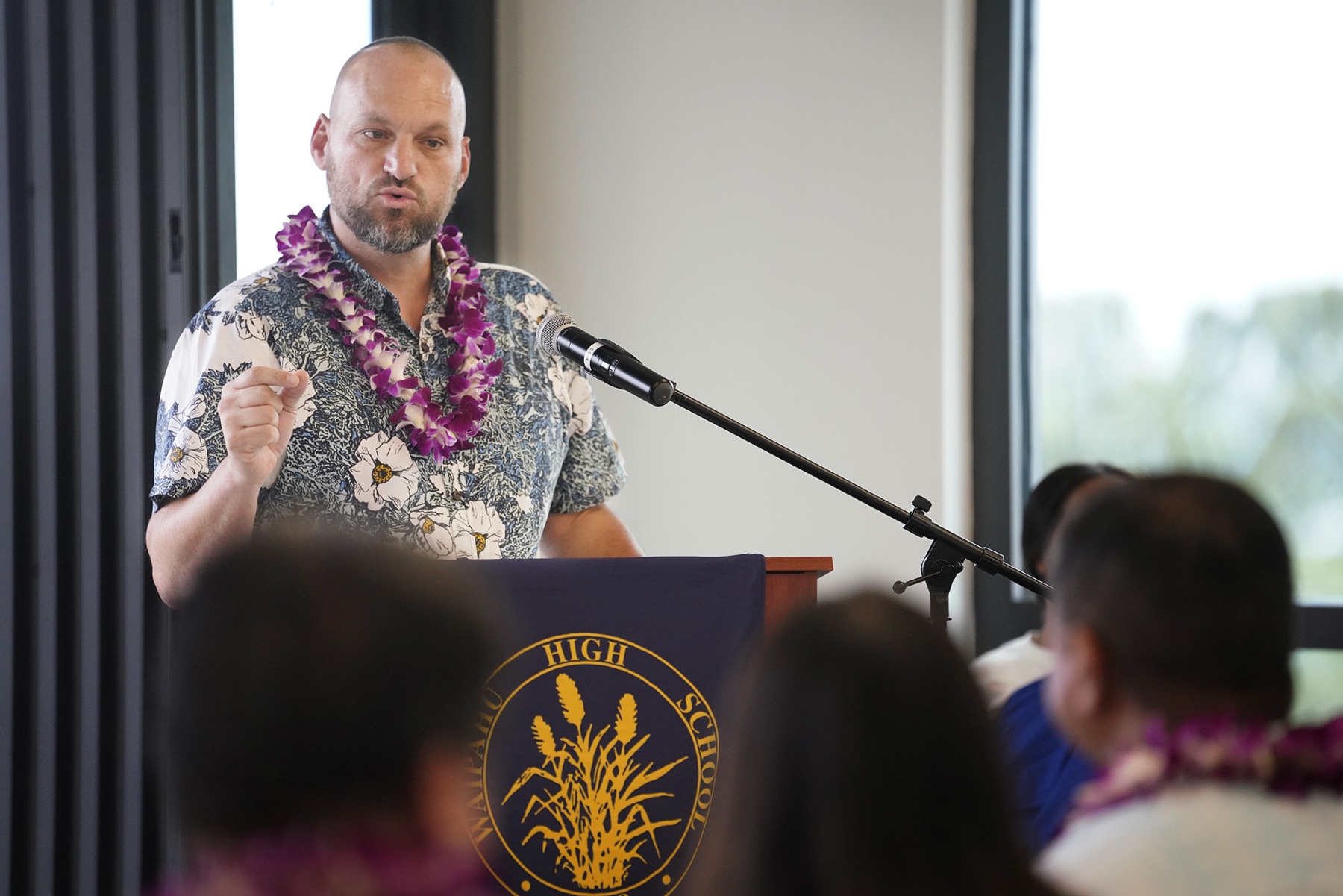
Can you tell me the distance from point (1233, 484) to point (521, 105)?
2.96 metres

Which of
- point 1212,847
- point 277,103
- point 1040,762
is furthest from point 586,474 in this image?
point 1212,847

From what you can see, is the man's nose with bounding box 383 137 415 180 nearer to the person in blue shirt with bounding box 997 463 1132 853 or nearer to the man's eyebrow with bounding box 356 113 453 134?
the man's eyebrow with bounding box 356 113 453 134

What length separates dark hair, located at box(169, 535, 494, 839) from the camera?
0.70 metres

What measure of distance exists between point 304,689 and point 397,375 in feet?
4.95

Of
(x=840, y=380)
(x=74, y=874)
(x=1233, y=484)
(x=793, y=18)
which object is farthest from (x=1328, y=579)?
(x=74, y=874)

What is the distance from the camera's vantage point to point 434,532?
6.88ft

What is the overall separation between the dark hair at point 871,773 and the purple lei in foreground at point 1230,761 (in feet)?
1.00

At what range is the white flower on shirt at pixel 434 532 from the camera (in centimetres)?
208

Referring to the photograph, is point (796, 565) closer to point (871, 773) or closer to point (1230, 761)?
point (1230, 761)

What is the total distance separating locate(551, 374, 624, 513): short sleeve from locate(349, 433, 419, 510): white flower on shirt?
0.33m

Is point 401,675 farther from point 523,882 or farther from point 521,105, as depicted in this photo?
point 521,105

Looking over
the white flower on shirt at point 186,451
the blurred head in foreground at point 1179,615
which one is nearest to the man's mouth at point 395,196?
the white flower on shirt at point 186,451

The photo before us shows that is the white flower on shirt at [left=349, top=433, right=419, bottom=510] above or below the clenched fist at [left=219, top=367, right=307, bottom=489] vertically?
below

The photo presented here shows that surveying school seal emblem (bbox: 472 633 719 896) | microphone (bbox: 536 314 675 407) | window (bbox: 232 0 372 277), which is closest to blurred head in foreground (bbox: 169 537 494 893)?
school seal emblem (bbox: 472 633 719 896)
